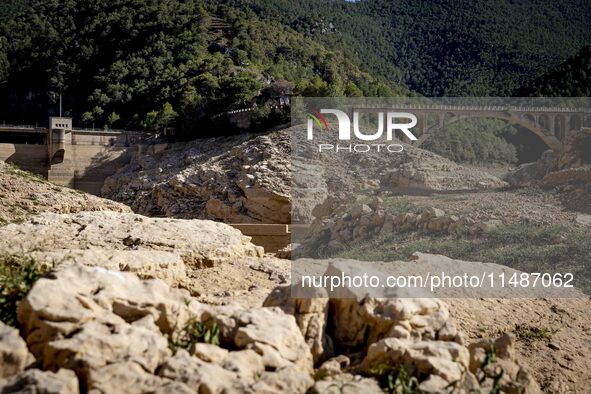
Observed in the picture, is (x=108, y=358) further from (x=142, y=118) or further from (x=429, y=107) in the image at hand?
(x=142, y=118)

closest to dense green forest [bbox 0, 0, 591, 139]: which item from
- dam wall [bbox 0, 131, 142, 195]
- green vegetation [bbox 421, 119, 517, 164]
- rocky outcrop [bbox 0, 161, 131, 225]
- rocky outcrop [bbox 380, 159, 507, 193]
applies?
dam wall [bbox 0, 131, 142, 195]

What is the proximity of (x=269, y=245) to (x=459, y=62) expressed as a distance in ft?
157

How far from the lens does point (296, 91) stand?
3359 cm

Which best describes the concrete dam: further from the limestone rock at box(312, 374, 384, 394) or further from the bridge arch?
the limestone rock at box(312, 374, 384, 394)

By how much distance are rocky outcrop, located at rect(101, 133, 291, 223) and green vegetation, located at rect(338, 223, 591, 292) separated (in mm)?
10150

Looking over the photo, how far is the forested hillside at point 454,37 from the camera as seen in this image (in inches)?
2184

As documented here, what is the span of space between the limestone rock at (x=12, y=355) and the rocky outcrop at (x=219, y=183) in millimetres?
Result: 20867

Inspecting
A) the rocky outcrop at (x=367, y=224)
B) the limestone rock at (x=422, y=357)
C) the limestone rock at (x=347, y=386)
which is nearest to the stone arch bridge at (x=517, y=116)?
the rocky outcrop at (x=367, y=224)

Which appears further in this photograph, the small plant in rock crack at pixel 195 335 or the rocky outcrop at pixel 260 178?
the rocky outcrop at pixel 260 178

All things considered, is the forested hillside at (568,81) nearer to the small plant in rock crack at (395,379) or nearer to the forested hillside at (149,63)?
the forested hillside at (149,63)

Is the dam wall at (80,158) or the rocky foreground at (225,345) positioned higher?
the rocky foreground at (225,345)

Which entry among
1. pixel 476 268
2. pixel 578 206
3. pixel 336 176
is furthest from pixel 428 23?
pixel 476 268

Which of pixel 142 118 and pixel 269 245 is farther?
pixel 142 118

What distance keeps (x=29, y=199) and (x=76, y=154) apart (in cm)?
2212
